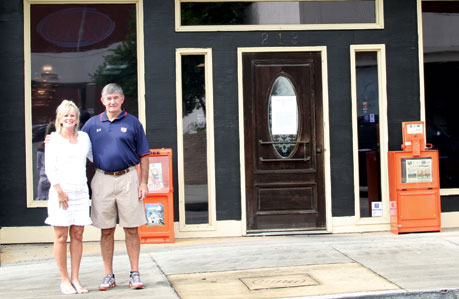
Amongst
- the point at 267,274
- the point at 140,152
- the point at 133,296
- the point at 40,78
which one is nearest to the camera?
the point at 133,296

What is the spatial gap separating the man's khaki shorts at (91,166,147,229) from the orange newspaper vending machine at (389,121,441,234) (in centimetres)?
406

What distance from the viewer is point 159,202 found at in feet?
26.4

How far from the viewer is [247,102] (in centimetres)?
855

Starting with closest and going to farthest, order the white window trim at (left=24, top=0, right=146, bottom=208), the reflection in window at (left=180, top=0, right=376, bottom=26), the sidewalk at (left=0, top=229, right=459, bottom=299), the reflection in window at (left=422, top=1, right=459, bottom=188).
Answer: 1. the sidewalk at (left=0, top=229, right=459, bottom=299)
2. the white window trim at (left=24, top=0, right=146, bottom=208)
3. the reflection in window at (left=180, top=0, right=376, bottom=26)
4. the reflection in window at (left=422, top=1, right=459, bottom=188)

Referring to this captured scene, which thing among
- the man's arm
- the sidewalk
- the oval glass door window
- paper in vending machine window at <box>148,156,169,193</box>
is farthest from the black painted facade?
the man's arm

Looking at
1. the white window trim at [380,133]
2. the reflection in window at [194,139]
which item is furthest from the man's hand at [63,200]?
the white window trim at [380,133]

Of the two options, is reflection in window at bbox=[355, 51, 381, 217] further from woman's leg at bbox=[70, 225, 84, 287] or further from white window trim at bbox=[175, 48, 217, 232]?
woman's leg at bbox=[70, 225, 84, 287]

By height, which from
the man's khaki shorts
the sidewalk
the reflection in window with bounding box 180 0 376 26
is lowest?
the sidewalk

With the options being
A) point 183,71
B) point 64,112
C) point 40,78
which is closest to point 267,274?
point 64,112

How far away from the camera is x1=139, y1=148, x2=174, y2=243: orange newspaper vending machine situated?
8.02m

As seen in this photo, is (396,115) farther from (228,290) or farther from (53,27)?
(53,27)

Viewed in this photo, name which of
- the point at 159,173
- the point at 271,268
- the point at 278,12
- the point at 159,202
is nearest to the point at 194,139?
the point at 159,173

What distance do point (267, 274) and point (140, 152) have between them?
1.87 metres

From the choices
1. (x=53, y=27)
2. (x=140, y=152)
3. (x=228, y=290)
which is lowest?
(x=228, y=290)
